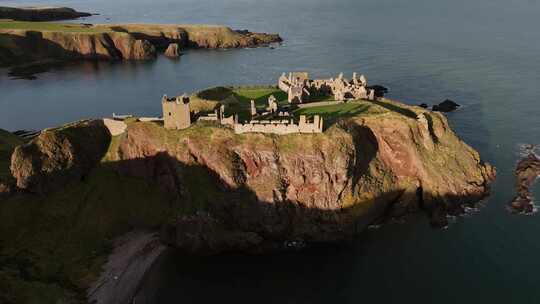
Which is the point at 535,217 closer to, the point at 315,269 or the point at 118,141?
the point at 315,269

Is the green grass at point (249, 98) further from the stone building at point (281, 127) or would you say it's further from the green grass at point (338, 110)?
the green grass at point (338, 110)

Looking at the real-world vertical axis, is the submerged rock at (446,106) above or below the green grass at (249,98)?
below

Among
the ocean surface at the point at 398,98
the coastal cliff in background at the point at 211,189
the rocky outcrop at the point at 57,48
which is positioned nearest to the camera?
the ocean surface at the point at 398,98

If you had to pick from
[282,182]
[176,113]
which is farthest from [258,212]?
[176,113]

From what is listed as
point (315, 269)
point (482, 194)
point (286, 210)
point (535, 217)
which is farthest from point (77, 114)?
point (535, 217)

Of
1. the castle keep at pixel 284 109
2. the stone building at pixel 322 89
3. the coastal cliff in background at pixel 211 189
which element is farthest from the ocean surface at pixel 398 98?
the stone building at pixel 322 89

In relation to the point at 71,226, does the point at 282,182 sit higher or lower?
higher

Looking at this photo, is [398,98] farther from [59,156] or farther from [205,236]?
[59,156]

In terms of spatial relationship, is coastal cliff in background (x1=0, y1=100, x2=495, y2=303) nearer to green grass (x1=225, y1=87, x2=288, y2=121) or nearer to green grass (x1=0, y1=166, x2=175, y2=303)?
green grass (x1=0, y1=166, x2=175, y2=303)
